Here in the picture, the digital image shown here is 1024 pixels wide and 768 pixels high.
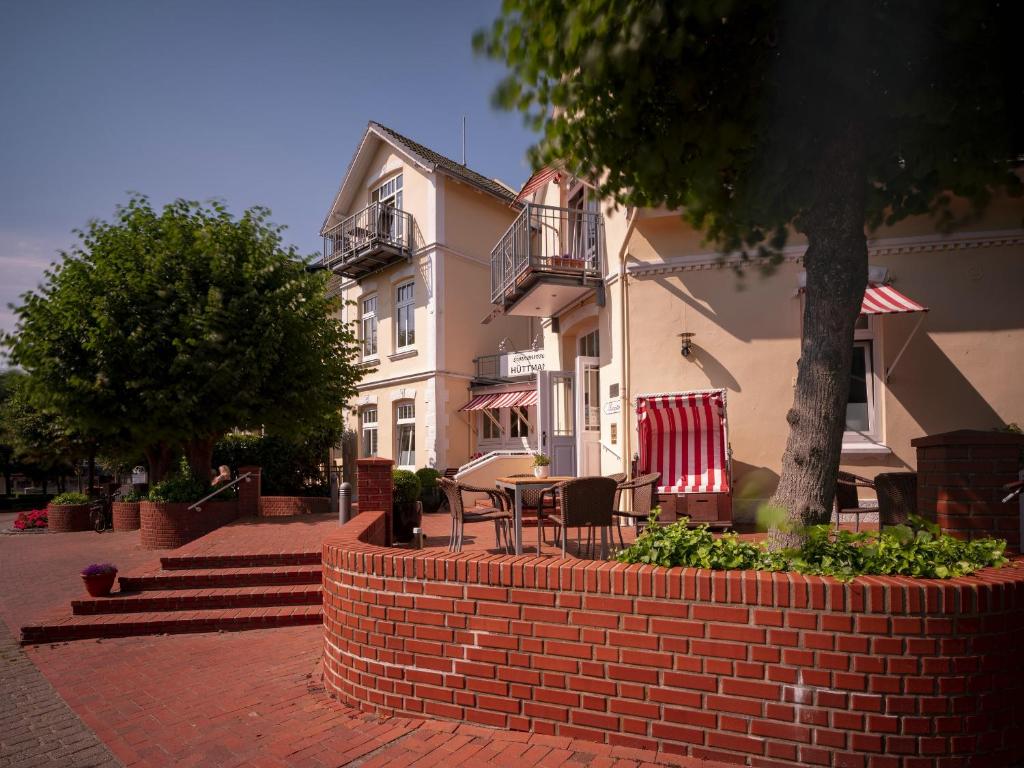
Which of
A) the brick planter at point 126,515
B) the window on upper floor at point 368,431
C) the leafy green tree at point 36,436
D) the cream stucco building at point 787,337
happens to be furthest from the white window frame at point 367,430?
the cream stucco building at point 787,337

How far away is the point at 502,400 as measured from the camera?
59.1 ft

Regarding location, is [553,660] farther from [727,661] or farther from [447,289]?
[447,289]

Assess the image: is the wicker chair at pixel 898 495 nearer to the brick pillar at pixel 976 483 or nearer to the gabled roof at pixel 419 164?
the brick pillar at pixel 976 483

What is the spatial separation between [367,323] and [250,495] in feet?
33.7

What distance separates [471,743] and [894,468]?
8055mm

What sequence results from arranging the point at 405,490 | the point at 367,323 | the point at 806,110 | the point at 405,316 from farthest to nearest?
1. the point at 367,323
2. the point at 405,316
3. the point at 405,490
4. the point at 806,110

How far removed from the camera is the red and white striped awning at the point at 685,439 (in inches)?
359

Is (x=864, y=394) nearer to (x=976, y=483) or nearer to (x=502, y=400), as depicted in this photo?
(x=976, y=483)

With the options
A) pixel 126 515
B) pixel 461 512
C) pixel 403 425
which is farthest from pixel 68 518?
pixel 461 512

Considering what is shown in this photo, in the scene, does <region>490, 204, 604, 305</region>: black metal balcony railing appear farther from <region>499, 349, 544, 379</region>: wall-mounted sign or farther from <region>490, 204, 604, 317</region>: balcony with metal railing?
<region>499, 349, 544, 379</region>: wall-mounted sign

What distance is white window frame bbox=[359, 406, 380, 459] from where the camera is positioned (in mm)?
21141

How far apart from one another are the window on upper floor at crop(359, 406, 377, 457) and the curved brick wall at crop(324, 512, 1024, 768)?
17.9 metres

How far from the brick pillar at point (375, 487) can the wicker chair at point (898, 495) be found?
509 cm

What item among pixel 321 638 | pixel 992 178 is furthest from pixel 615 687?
pixel 992 178
